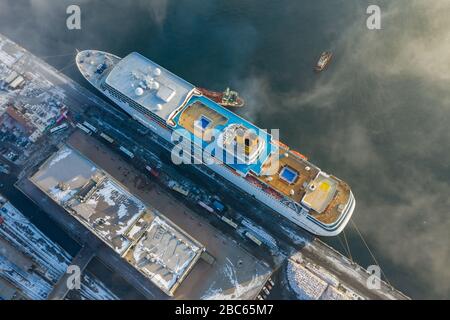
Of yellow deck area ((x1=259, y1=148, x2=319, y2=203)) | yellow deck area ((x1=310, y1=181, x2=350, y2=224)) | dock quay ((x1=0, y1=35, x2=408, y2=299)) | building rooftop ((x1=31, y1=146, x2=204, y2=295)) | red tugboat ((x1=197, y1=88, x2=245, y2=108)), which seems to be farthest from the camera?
red tugboat ((x1=197, y1=88, x2=245, y2=108))

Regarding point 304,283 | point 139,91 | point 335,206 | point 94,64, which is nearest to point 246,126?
point 335,206

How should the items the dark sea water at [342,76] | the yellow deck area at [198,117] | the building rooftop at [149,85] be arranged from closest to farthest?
the yellow deck area at [198,117]
the dark sea water at [342,76]
the building rooftop at [149,85]

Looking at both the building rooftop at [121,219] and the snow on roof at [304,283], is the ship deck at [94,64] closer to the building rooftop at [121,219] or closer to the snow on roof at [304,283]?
the building rooftop at [121,219]

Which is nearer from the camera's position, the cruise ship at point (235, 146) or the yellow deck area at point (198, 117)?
the cruise ship at point (235, 146)

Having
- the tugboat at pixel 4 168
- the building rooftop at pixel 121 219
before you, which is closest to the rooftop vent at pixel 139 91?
the building rooftop at pixel 121 219

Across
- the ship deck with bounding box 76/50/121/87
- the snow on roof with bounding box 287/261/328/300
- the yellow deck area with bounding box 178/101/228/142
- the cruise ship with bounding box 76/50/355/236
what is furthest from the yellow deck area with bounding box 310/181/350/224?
the ship deck with bounding box 76/50/121/87

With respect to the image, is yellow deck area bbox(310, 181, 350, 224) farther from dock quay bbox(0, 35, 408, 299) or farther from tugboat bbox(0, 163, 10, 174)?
tugboat bbox(0, 163, 10, 174)

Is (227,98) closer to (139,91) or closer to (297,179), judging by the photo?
(139,91)
